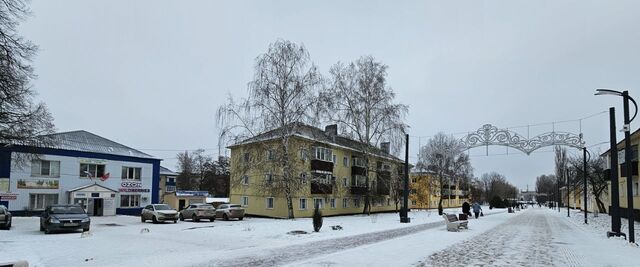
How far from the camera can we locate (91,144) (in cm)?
4403

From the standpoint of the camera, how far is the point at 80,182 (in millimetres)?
41125

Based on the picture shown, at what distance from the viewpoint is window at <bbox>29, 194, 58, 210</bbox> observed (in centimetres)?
3766

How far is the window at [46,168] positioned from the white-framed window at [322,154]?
72.7ft

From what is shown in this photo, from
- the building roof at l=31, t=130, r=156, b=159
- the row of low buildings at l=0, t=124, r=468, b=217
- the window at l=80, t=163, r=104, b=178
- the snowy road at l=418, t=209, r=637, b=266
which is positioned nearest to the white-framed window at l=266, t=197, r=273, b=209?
the row of low buildings at l=0, t=124, r=468, b=217

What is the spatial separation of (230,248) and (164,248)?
2190 millimetres

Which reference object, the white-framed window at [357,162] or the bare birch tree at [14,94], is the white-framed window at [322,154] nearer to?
the white-framed window at [357,162]

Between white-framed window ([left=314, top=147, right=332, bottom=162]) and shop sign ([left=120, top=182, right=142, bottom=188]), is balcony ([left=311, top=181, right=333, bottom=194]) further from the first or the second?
shop sign ([left=120, top=182, right=142, bottom=188])

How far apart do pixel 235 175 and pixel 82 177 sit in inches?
588

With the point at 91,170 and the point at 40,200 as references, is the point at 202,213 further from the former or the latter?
the point at 40,200

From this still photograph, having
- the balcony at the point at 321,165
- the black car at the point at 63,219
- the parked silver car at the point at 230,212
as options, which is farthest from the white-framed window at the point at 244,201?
the black car at the point at 63,219

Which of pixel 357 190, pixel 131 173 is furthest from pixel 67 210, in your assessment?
pixel 357 190

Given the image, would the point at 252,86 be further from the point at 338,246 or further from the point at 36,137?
the point at 338,246

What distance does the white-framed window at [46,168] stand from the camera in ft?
125

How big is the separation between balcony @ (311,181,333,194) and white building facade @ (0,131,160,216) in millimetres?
17057
